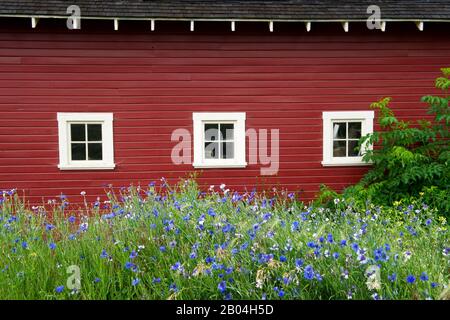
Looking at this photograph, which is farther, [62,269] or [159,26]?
[159,26]

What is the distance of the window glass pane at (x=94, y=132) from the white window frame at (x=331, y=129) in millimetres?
4412

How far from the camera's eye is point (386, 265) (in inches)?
139

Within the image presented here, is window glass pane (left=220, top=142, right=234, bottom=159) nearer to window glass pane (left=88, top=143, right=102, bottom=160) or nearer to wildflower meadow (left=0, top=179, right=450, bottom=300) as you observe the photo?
window glass pane (left=88, top=143, right=102, bottom=160)

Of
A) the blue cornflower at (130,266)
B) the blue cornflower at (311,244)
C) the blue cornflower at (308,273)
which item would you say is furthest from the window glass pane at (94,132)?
the blue cornflower at (308,273)

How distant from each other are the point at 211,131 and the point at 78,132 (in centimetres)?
259

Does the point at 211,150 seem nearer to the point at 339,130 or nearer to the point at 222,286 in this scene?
the point at 339,130

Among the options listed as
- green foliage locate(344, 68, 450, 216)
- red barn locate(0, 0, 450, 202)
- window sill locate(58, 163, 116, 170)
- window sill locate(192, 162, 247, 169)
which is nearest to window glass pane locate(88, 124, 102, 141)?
red barn locate(0, 0, 450, 202)

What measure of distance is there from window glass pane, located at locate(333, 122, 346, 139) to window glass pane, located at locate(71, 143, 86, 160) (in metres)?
4.99

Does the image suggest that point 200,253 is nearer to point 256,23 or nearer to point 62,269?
point 62,269

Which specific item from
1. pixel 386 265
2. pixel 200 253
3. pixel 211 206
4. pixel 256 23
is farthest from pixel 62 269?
pixel 256 23

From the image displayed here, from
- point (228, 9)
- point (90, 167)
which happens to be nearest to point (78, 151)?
point (90, 167)

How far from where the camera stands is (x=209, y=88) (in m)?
8.48

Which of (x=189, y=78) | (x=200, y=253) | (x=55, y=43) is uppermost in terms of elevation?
(x=55, y=43)
